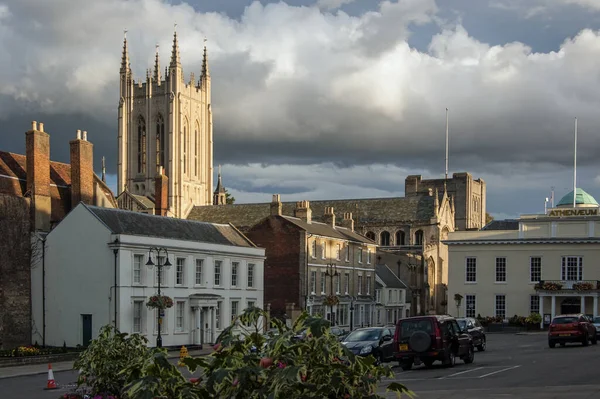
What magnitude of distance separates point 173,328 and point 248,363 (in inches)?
1721

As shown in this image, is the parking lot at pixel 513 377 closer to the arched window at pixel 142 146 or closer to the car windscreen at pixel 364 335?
the car windscreen at pixel 364 335

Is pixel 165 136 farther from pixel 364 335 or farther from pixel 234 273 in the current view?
pixel 364 335

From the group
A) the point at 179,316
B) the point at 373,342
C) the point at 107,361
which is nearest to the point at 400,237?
the point at 179,316

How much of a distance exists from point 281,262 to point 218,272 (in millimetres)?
14611

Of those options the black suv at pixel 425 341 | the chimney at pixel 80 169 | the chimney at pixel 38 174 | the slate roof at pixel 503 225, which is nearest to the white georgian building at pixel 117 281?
the chimney at pixel 38 174

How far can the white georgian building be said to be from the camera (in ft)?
157

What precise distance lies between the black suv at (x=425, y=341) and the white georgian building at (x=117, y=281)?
18367 mm

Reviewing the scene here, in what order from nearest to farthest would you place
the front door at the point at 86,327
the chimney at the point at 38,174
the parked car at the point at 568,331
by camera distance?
the parked car at the point at 568,331
the front door at the point at 86,327
the chimney at the point at 38,174

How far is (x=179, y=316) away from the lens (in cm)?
5256

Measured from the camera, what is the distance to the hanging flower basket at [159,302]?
1822 inches

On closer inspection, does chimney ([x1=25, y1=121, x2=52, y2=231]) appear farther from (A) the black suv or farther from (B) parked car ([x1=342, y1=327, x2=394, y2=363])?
→ (A) the black suv

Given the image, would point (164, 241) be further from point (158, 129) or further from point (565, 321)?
point (158, 129)

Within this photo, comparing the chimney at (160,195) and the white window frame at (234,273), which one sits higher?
the chimney at (160,195)

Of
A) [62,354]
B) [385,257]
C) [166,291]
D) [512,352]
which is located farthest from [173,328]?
[385,257]
